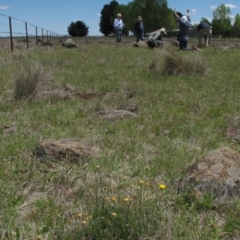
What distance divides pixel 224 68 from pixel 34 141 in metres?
7.61

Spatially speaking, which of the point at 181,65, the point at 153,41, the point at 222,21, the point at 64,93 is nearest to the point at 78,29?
the point at 222,21

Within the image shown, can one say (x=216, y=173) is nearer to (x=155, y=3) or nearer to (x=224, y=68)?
(x=224, y=68)

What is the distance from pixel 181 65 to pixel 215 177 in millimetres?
6301

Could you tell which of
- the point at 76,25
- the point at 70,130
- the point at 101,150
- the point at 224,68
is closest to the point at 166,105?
Answer: the point at 70,130

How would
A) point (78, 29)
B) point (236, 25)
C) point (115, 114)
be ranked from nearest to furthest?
point (115, 114) < point (78, 29) < point (236, 25)

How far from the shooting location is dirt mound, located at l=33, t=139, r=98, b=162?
336 cm

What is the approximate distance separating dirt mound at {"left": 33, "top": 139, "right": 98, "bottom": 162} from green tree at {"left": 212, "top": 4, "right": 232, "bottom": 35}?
89.3 metres

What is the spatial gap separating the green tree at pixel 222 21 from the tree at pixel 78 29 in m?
30.3

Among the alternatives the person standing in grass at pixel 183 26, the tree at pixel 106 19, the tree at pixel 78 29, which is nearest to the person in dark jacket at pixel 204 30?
the person standing in grass at pixel 183 26

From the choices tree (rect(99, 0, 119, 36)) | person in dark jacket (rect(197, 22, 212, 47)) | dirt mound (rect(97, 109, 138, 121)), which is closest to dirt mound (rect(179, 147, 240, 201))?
dirt mound (rect(97, 109, 138, 121))

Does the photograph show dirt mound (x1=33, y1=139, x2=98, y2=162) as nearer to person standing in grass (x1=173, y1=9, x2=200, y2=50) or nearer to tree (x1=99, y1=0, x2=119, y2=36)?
person standing in grass (x1=173, y1=9, x2=200, y2=50)

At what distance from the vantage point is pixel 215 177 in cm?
278

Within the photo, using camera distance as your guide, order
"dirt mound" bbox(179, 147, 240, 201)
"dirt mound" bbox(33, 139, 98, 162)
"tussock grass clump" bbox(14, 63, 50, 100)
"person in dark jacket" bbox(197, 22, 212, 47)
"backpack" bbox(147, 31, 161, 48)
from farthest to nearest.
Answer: "backpack" bbox(147, 31, 161, 48)
"person in dark jacket" bbox(197, 22, 212, 47)
"tussock grass clump" bbox(14, 63, 50, 100)
"dirt mound" bbox(33, 139, 98, 162)
"dirt mound" bbox(179, 147, 240, 201)

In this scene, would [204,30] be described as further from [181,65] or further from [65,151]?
[65,151]
